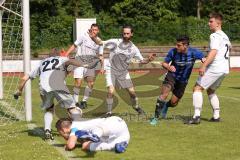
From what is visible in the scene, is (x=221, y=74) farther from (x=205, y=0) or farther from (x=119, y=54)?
(x=205, y=0)

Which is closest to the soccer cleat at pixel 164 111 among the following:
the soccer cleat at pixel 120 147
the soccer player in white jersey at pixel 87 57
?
the soccer player in white jersey at pixel 87 57

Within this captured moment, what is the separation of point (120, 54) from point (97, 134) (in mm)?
4950

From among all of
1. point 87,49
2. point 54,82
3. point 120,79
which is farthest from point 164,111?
point 87,49

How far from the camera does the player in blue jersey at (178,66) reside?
1186 centimetres

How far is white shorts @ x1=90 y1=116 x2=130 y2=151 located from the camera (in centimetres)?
897

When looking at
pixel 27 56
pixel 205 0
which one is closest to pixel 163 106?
pixel 27 56

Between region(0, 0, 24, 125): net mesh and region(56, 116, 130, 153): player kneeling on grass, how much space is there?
3.82 m

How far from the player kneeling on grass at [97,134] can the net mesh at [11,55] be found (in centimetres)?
382

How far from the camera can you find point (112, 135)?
29.8 ft

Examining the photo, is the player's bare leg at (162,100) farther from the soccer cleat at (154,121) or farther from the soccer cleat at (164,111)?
the soccer cleat at (164,111)

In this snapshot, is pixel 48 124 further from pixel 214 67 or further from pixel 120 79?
pixel 214 67

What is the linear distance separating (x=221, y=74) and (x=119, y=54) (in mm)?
2644

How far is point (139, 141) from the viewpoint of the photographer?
9953 millimetres

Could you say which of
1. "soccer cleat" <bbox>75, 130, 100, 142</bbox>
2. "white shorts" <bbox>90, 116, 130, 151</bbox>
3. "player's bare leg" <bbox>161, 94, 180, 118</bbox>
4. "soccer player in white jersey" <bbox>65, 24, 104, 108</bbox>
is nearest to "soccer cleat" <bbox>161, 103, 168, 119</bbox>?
"player's bare leg" <bbox>161, 94, 180, 118</bbox>
